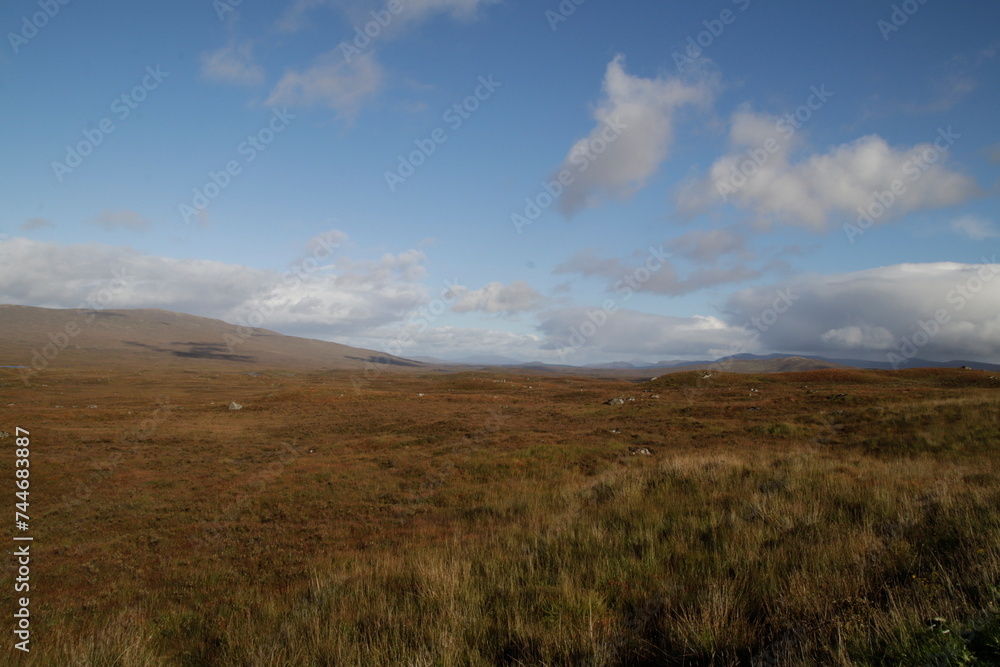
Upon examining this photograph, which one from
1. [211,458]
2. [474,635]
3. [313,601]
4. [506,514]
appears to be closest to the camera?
[474,635]

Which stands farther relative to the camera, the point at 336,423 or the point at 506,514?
the point at 336,423

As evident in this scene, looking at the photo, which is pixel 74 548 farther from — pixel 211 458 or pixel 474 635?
pixel 474 635

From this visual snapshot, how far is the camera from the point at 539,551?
256 inches

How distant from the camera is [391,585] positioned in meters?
6.04

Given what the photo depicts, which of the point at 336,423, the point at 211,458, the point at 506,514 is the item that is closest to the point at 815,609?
the point at 506,514

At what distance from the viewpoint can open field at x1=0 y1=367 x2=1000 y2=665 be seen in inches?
143

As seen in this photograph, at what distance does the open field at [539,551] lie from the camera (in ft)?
11.9

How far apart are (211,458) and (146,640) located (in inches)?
887

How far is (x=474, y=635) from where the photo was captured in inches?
163

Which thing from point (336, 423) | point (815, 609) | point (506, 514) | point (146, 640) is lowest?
point (336, 423)

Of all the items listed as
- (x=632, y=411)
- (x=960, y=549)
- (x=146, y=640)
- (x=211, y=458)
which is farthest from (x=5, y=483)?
(x=632, y=411)

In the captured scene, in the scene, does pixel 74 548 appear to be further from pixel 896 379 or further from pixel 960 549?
pixel 896 379

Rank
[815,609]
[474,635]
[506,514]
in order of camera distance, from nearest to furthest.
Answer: [815,609]
[474,635]
[506,514]

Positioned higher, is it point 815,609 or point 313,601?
point 815,609
